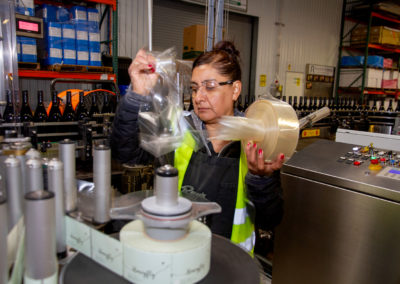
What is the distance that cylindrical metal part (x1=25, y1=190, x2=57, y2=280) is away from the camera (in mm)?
413

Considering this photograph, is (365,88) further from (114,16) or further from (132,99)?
(132,99)

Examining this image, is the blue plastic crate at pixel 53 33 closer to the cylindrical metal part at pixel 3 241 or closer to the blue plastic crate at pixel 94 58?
the blue plastic crate at pixel 94 58

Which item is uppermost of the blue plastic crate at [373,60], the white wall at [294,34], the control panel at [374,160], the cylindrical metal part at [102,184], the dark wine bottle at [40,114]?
the white wall at [294,34]

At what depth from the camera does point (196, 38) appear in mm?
4312

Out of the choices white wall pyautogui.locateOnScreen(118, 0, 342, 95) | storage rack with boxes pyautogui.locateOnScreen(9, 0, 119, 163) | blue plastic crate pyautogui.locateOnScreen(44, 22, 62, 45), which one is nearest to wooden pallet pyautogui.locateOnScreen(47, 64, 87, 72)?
storage rack with boxes pyautogui.locateOnScreen(9, 0, 119, 163)

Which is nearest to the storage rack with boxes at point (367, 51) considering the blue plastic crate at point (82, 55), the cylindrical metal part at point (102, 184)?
the blue plastic crate at point (82, 55)

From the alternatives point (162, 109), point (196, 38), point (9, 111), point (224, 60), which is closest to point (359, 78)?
point (196, 38)

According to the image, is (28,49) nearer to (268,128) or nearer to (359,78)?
(268,128)

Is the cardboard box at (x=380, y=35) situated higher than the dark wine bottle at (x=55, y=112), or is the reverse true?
the cardboard box at (x=380, y=35)

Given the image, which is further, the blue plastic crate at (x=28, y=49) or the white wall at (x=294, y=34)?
the white wall at (x=294, y=34)

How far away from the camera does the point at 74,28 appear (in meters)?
3.24

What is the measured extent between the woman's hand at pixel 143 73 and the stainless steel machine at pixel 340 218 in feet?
3.84

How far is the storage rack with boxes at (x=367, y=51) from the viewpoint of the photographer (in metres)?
6.29

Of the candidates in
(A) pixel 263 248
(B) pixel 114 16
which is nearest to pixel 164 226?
(A) pixel 263 248
